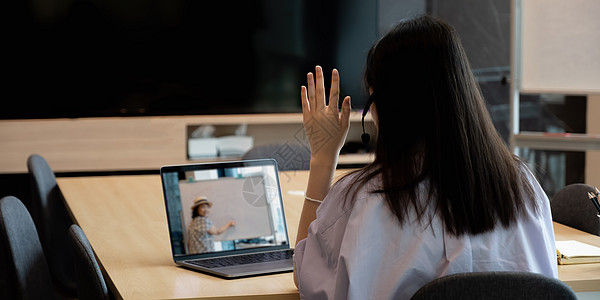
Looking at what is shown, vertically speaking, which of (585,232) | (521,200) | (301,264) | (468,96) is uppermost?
(468,96)

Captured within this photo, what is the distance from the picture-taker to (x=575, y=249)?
5.90 ft

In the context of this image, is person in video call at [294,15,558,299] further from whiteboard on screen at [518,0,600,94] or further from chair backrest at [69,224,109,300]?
whiteboard on screen at [518,0,600,94]

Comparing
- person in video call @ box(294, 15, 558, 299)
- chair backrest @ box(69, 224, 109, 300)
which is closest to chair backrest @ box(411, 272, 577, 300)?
person in video call @ box(294, 15, 558, 299)

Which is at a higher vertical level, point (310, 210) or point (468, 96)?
point (468, 96)

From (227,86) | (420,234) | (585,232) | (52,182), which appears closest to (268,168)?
(420,234)

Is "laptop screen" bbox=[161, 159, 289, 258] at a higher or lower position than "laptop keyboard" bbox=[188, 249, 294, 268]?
higher

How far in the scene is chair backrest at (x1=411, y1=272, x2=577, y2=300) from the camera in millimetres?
1167

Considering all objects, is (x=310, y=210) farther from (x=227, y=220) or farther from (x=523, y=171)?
(x=523, y=171)

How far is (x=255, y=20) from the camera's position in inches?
180

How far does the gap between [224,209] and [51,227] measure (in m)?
1.24

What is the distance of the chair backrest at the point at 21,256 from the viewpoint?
1.79 metres

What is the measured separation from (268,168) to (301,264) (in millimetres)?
495

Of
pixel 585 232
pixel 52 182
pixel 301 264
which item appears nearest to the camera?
pixel 301 264

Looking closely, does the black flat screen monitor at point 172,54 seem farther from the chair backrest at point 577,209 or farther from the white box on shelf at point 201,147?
the chair backrest at point 577,209
